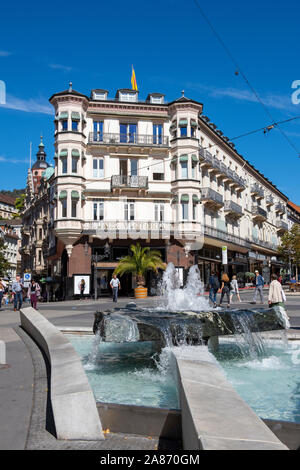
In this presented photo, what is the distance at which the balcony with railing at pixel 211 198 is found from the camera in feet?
133

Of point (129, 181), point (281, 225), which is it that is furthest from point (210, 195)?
point (281, 225)

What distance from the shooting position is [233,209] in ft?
156

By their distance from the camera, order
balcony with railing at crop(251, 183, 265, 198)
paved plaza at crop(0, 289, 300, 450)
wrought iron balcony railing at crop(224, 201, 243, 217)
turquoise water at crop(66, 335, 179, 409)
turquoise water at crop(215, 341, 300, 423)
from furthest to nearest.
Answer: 1. balcony with railing at crop(251, 183, 265, 198)
2. wrought iron balcony railing at crop(224, 201, 243, 217)
3. turquoise water at crop(66, 335, 179, 409)
4. turquoise water at crop(215, 341, 300, 423)
5. paved plaza at crop(0, 289, 300, 450)

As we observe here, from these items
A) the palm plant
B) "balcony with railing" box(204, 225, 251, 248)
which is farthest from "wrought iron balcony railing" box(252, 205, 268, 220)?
the palm plant

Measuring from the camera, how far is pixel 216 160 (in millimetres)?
44125

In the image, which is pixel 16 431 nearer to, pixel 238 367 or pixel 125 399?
pixel 125 399

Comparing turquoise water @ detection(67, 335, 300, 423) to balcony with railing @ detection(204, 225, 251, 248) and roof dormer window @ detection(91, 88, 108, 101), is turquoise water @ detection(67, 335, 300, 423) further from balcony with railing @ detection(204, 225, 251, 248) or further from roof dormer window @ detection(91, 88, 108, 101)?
roof dormer window @ detection(91, 88, 108, 101)

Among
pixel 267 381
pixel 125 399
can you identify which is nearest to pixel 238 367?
pixel 267 381

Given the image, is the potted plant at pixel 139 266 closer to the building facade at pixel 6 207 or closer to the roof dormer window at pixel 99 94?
the roof dormer window at pixel 99 94

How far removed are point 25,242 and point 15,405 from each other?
219 feet

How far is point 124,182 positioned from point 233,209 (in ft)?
51.4

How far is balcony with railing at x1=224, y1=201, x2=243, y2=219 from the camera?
1848 inches

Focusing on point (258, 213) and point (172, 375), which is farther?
point (258, 213)

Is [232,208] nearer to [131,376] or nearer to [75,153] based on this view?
[75,153]
